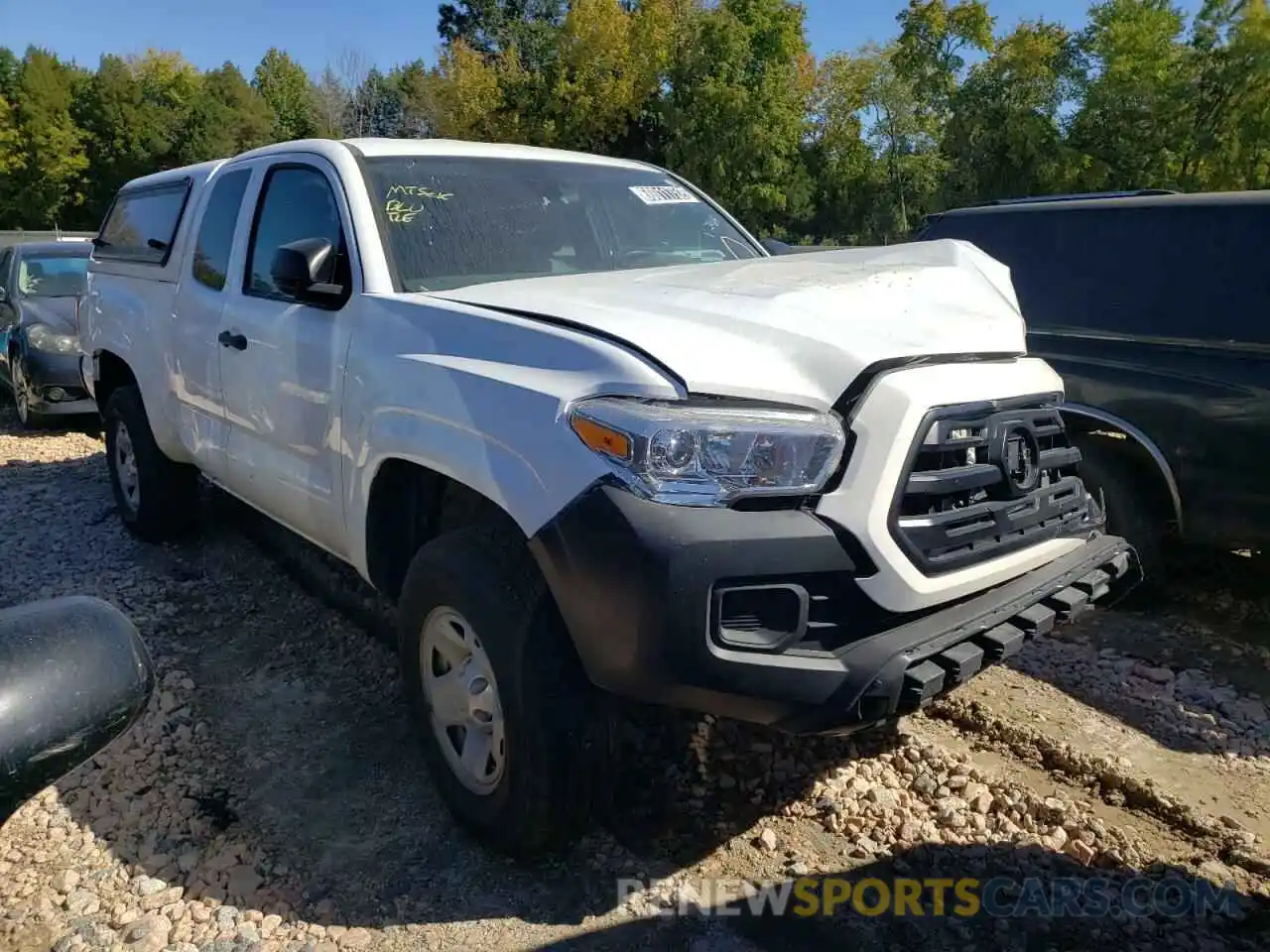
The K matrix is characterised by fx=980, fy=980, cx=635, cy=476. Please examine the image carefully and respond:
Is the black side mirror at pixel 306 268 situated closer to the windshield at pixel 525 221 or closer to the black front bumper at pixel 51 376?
the windshield at pixel 525 221

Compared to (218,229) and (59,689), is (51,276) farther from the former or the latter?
(59,689)

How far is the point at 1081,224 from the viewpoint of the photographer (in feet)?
15.8

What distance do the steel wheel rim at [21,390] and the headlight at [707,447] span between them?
8337 mm

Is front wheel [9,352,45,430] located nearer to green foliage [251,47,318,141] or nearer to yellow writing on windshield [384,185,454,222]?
yellow writing on windshield [384,185,454,222]

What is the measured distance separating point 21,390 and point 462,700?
817cm

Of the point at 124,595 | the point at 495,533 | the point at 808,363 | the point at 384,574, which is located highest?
the point at 808,363

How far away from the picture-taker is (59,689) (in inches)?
47.1

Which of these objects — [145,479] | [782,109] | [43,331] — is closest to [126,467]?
[145,479]

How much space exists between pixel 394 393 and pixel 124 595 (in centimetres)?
266

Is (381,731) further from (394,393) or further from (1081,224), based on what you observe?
(1081,224)

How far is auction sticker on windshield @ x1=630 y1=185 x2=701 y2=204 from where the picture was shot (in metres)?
4.09

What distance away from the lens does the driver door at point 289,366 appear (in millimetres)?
3297

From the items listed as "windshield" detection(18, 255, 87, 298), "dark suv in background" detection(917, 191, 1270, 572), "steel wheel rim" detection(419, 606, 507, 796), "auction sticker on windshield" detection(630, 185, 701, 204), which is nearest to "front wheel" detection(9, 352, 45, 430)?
"windshield" detection(18, 255, 87, 298)

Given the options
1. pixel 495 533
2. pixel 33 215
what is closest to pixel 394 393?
pixel 495 533
